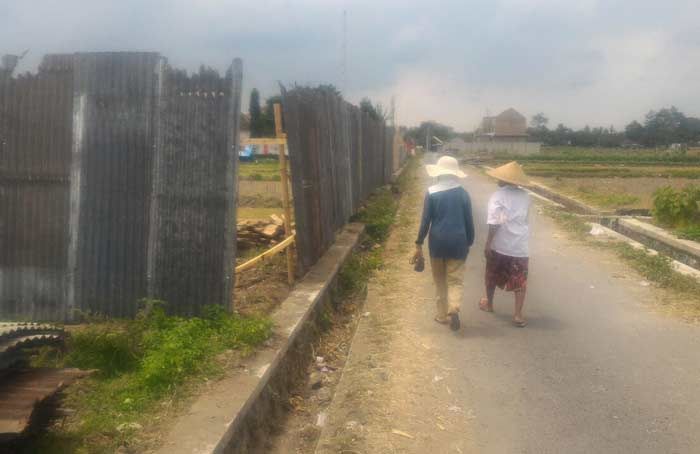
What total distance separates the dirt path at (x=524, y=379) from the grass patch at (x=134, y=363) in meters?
0.97

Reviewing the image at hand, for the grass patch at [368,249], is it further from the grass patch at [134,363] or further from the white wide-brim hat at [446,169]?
the grass patch at [134,363]

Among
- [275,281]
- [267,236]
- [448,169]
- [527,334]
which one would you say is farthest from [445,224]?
[267,236]

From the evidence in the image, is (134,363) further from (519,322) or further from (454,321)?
(519,322)

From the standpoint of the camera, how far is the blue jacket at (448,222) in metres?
6.44

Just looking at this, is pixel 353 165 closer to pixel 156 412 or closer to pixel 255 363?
pixel 255 363

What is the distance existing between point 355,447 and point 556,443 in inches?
47.9

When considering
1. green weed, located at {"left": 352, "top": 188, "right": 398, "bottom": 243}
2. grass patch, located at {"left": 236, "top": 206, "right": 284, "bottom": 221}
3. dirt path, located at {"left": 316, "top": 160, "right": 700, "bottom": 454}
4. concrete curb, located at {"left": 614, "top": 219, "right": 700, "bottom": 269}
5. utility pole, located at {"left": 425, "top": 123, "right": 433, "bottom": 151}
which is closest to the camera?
dirt path, located at {"left": 316, "top": 160, "right": 700, "bottom": 454}

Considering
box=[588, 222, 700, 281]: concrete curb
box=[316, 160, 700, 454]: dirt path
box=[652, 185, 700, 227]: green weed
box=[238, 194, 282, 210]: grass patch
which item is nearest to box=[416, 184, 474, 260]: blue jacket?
box=[316, 160, 700, 454]: dirt path

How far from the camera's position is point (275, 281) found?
789cm

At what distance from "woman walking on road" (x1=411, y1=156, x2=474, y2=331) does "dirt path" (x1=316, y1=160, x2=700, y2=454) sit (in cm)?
46

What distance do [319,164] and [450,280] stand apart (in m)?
3.13

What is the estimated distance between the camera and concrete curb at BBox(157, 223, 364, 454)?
3840 mm

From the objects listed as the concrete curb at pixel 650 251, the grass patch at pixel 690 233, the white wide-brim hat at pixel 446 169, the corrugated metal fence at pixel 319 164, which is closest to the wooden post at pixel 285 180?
the corrugated metal fence at pixel 319 164

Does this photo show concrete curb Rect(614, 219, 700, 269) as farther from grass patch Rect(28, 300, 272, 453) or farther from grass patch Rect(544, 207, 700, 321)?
grass patch Rect(28, 300, 272, 453)
